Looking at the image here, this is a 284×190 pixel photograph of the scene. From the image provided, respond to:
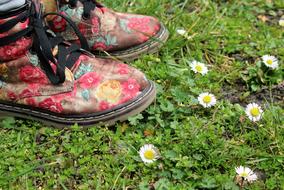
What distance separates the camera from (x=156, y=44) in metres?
2.48

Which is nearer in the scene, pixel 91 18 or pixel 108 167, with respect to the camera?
pixel 108 167

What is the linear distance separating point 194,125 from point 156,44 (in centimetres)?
56

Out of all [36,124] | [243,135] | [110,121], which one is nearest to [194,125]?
[243,135]

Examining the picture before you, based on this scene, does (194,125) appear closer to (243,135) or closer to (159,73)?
(243,135)

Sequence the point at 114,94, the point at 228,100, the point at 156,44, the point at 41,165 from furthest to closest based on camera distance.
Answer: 1. the point at 156,44
2. the point at 228,100
3. the point at 114,94
4. the point at 41,165

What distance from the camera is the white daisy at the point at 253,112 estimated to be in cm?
211

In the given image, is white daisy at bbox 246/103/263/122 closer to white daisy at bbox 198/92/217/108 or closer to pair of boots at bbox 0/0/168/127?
white daisy at bbox 198/92/217/108

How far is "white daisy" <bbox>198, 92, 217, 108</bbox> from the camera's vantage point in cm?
218

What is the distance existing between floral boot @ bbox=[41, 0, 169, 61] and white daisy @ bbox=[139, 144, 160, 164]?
592 millimetres

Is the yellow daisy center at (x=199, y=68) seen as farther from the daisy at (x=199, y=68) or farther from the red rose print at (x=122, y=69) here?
the red rose print at (x=122, y=69)

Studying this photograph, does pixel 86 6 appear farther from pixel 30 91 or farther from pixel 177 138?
pixel 177 138

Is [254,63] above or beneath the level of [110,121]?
above

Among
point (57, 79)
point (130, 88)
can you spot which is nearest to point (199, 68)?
point (130, 88)

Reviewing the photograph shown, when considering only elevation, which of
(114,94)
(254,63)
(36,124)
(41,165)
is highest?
(254,63)
